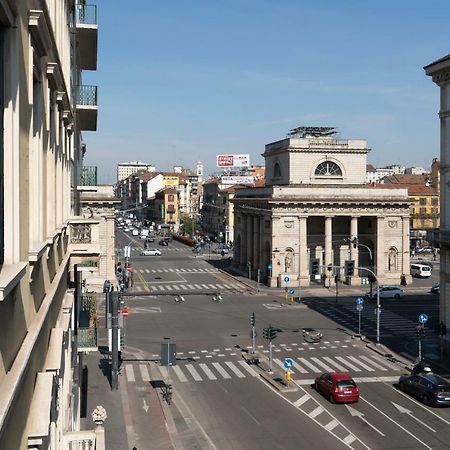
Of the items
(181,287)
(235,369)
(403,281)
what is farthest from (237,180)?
(235,369)

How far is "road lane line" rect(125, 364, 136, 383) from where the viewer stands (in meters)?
33.7

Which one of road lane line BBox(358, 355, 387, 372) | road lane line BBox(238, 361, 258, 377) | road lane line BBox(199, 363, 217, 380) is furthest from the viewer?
road lane line BBox(358, 355, 387, 372)

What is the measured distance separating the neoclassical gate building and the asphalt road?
12.3 m

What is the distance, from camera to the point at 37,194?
6.91m

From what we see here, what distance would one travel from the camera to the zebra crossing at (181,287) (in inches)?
2803

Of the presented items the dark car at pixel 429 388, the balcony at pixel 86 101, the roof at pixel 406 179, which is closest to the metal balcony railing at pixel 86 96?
the balcony at pixel 86 101

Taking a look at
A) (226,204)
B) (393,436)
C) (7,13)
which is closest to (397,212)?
(393,436)

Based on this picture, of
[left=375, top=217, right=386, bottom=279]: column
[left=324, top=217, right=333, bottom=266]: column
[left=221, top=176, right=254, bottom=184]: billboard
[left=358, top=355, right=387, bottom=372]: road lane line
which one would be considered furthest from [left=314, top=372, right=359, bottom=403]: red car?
[left=221, top=176, right=254, bottom=184]: billboard

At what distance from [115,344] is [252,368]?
8389 millimetres

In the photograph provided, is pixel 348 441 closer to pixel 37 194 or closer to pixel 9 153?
pixel 37 194

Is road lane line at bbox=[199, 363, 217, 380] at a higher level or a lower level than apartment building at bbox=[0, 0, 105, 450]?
lower

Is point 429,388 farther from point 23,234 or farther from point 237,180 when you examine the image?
point 237,180

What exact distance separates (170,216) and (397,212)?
407 ft

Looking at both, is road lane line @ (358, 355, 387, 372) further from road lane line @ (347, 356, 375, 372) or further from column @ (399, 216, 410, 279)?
column @ (399, 216, 410, 279)
